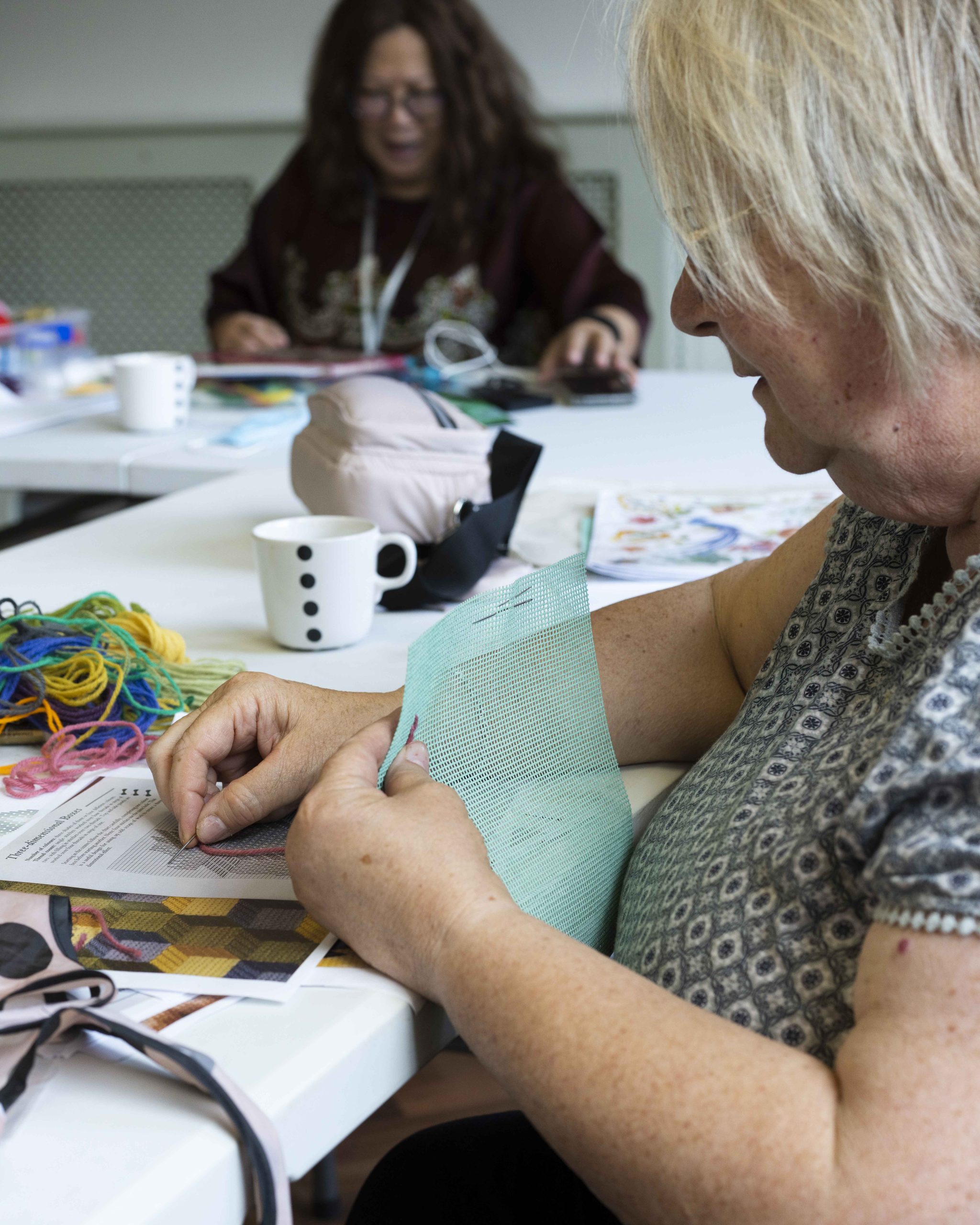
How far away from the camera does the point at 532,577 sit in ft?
2.10

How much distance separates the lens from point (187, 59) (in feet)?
11.3

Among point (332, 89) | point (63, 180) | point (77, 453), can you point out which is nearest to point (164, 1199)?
point (77, 453)

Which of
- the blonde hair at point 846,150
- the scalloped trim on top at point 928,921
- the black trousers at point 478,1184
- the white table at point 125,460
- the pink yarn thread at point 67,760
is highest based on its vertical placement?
the blonde hair at point 846,150

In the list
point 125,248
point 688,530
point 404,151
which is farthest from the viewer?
point 125,248

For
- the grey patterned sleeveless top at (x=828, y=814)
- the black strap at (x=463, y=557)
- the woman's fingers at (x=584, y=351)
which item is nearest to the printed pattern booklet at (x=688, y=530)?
the black strap at (x=463, y=557)

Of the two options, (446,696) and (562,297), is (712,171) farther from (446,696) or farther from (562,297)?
(562,297)

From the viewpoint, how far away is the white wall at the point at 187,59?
3260 millimetres

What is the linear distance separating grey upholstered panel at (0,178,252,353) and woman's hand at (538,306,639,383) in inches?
71.3

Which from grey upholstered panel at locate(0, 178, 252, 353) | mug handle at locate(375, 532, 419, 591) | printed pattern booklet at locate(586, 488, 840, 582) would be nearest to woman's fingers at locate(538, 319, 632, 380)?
printed pattern booklet at locate(586, 488, 840, 582)

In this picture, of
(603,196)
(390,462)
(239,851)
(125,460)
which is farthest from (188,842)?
(603,196)

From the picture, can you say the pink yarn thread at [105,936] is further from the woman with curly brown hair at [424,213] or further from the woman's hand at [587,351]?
the woman with curly brown hair at [424,213]

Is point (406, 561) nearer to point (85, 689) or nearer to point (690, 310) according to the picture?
point (85, 689)

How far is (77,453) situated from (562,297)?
3.92 feet

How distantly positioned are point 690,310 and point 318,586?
38cm
